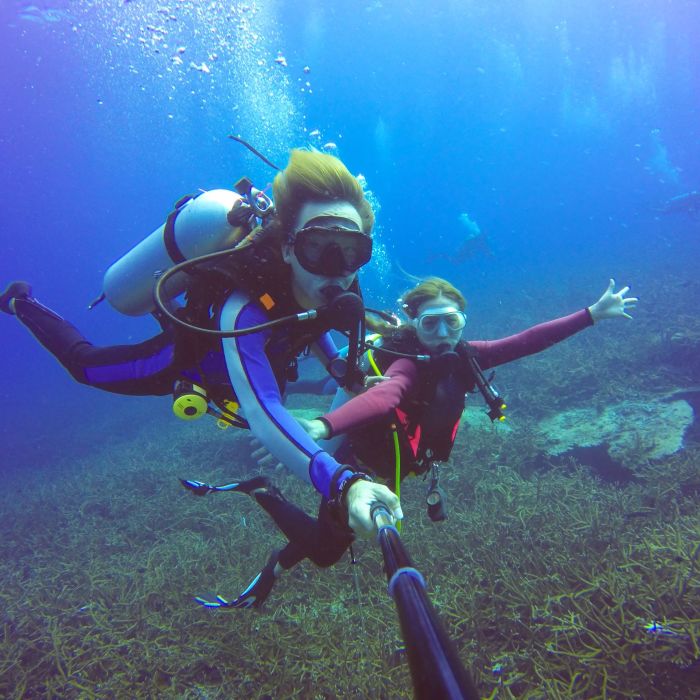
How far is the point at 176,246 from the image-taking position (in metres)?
3.06

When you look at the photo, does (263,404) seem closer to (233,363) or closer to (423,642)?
(233,363)

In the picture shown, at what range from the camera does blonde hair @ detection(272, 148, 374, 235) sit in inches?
103

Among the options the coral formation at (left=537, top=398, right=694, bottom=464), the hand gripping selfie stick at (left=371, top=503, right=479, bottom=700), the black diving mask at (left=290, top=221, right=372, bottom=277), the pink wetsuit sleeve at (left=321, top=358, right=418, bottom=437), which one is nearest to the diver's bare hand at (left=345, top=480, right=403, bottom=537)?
the hand gripping selfie stick at (left=371, top=503, right=479, bottom=700)

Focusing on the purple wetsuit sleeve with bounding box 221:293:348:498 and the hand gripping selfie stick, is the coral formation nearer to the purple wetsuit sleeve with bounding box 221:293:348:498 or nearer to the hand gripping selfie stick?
the purple wetsuit sleeve with bounding box 221:293:348:498

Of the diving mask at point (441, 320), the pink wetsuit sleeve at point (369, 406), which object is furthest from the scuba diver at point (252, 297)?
the diving mask at point (441, 320)

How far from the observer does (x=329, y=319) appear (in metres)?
→ 2.59

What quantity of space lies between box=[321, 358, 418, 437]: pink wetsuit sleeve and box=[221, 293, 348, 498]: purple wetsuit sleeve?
591mm

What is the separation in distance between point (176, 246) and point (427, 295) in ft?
8.00

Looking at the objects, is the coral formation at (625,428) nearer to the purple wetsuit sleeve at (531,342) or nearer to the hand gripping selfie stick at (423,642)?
the purple wetsuit sleeve at (531,342)

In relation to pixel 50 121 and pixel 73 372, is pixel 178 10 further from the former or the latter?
pixel 73 372

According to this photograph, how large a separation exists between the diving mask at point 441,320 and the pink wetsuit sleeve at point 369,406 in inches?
25.9

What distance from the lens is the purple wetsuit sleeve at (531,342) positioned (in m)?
4.05

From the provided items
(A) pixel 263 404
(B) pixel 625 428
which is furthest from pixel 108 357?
(B) pixel 625 428

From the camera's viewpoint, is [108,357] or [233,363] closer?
[233,363]
